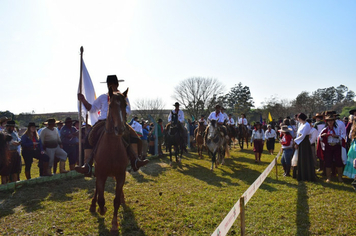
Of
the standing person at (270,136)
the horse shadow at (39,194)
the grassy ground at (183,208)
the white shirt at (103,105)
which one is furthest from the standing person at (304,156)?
the horse shadow at (39,194)

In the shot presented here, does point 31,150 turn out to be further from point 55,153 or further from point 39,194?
point 39,194

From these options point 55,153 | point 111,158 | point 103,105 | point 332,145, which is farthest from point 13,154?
point 332,145

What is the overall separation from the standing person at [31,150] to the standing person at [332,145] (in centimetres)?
1007

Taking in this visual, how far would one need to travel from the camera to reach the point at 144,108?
50500mm

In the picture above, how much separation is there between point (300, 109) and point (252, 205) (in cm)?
4698

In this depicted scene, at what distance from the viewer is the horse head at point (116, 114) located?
3893mm

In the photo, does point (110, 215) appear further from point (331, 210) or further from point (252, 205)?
point (331, 210)

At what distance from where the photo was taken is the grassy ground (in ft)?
14.8

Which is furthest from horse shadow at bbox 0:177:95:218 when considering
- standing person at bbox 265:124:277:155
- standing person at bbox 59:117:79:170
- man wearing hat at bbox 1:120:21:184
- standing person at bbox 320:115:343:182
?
standing person at bbox 265:124:277:155

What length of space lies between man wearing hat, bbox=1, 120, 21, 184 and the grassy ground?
0.91m

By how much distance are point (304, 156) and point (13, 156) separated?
1008cm

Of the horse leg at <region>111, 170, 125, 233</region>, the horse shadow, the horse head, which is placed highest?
the horse head

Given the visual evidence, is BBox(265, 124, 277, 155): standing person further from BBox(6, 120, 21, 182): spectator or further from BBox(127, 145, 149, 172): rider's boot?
BBox(6, 120, 21, 182): spectator

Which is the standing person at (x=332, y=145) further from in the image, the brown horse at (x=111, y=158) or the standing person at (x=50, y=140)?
the standing person at (x=50, y=140)
